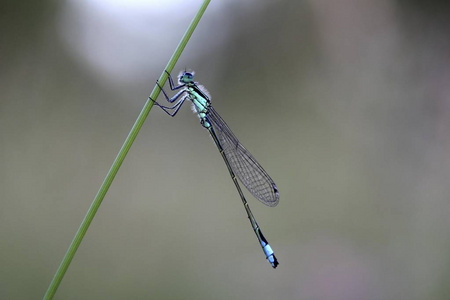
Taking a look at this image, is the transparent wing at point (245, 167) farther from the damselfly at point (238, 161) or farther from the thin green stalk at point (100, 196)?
the thin green stalk at point (100, 196)

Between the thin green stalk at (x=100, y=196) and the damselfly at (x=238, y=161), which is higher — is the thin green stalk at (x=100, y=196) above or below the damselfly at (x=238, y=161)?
below

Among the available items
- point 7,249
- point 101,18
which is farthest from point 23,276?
point 101,18

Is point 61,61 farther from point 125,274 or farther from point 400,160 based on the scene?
point 400,160

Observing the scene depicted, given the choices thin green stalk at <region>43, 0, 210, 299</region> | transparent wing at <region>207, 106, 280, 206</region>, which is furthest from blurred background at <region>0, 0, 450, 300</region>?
thin green stalk at <region>43, 0, 210, 299</region>

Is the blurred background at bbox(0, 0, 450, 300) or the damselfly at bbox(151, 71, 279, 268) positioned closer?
the damselfly at bbox(151, 71, 279, 268)

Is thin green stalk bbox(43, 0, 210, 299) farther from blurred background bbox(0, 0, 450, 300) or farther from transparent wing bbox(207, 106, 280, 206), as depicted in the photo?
blurred background bbox(0, 0, 450, 300)

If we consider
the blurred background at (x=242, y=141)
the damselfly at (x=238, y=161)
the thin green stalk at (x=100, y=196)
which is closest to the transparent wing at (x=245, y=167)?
the damselfly at (x=238, y=161)

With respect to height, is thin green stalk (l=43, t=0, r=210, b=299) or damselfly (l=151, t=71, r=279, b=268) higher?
damselfly (l=151, t=71, r=279, b=268)
